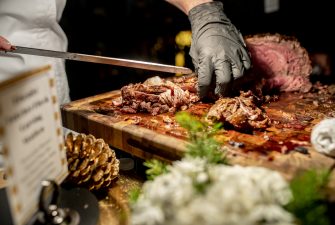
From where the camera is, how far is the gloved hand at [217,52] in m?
2.69

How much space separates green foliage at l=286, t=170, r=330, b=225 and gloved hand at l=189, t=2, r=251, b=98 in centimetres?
143

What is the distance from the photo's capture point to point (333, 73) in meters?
4.64

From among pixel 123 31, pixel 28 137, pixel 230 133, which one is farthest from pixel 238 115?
pixel 123 31

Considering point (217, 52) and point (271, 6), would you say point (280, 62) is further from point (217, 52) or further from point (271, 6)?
point (271, 6)

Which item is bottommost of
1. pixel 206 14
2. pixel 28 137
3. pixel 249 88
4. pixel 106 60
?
pixel 249 88

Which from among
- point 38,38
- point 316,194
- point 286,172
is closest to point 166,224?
point 316,194

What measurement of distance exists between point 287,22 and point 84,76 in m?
3.60

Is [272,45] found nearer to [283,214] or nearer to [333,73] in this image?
[333,73]

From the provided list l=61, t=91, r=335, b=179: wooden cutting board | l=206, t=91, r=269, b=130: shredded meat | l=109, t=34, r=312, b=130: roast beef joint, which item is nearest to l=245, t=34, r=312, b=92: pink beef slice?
l=109, t=34, r=312, b=130: roast beef joint

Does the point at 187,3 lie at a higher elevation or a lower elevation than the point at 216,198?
higher

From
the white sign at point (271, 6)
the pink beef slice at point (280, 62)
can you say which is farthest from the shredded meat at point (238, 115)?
the white sign at point (271, 6)

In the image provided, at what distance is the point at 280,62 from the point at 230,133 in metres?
1.51

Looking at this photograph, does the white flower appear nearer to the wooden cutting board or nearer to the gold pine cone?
the wooden cutting board

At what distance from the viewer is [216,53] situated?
2.70m
